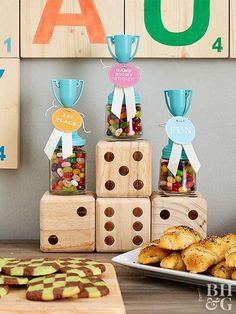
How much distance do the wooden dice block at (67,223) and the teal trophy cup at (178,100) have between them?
31 centimetres

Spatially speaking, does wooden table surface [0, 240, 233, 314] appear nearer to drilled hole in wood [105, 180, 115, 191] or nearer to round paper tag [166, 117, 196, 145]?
drilled hole in wood [105, 180, 115, 191]

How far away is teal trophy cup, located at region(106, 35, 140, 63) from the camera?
175 centimetres

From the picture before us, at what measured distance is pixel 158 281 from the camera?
4.83 ft

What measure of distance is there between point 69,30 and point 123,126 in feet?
1.09

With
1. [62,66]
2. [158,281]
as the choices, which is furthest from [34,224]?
[158,281]

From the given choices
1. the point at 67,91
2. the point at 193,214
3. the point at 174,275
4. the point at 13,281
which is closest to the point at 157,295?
the point at 174,275

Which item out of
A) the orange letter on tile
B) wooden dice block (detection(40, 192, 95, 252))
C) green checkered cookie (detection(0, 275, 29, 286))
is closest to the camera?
green checkered cookie (detection(0, 275, 29, 286))

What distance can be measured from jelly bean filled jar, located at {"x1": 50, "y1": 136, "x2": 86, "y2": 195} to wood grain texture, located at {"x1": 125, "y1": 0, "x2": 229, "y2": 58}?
1.14ft

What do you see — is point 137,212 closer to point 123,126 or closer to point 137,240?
point 137,240

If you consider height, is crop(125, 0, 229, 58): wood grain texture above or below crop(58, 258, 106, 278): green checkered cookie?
above

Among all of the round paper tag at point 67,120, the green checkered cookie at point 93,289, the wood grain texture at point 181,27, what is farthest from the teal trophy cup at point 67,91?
the green checkered cookie at point 93,289

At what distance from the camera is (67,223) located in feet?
5.65

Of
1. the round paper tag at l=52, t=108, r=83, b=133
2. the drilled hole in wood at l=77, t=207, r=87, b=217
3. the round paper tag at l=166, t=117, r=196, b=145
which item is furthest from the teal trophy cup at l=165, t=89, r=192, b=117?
the drilled hole in wood at l=77, t=207, r=87, b=217

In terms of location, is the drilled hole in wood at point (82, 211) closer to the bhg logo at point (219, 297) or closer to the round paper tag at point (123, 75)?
the round paper tag at point (123, 75)
